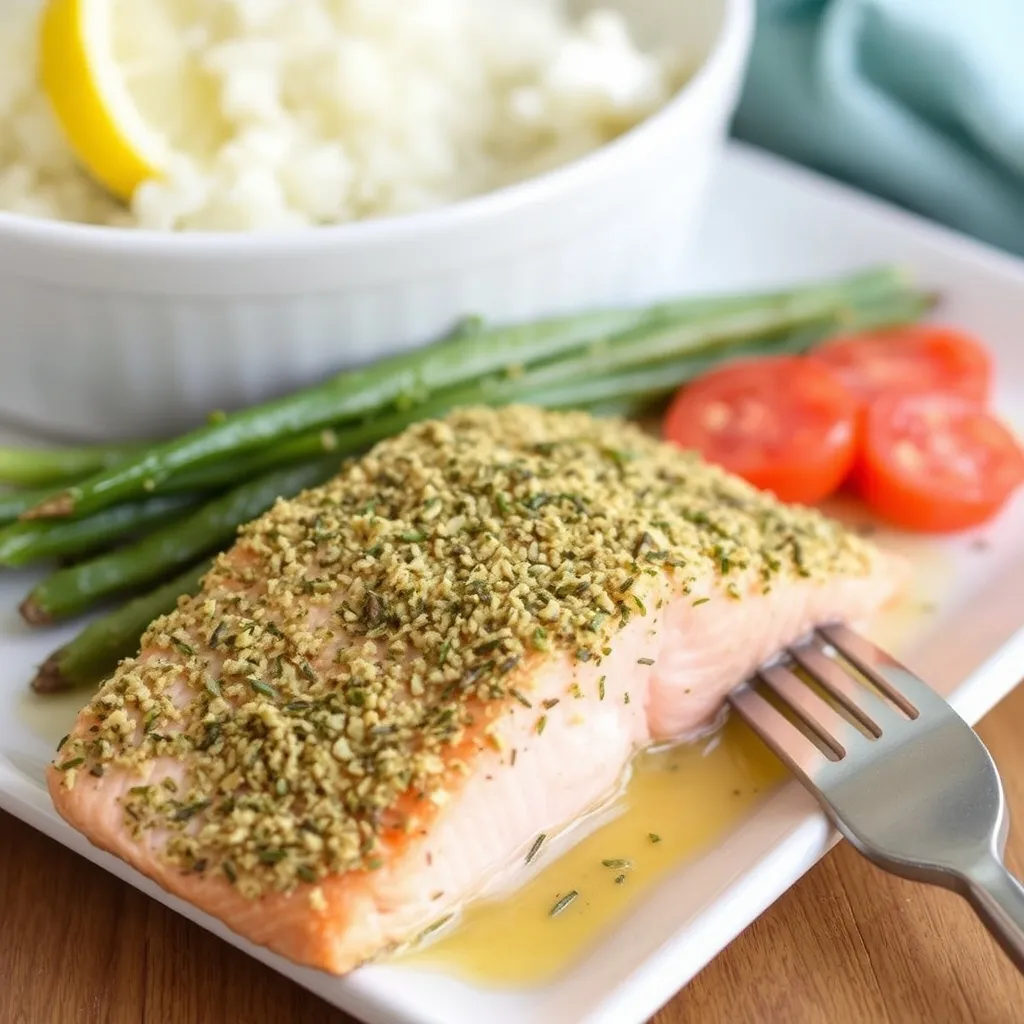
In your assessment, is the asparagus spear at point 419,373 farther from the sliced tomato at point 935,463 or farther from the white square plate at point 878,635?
the sliced tomato at point 935,463

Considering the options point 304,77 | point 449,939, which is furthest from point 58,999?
point 304,77

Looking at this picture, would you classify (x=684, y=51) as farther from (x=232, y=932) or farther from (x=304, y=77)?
(x=232, y=932)

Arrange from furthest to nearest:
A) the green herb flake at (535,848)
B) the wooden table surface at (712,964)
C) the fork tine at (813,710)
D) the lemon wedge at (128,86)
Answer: the lemon wedge at (128,86) < the fork tine at (813,710) < the green herb flake at (535,848) < the wooden table surface at (712,964)

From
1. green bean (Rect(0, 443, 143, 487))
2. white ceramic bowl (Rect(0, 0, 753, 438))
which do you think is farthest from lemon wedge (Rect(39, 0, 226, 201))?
green bean (Rect(0, 443, 143, 487))

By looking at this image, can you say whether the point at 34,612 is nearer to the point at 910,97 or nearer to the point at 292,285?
the point at 292,285

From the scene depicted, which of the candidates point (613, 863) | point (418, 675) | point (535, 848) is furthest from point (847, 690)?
point (418, 675)

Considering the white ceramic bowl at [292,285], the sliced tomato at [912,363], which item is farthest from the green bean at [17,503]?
the sliced tomato at [912,363]
